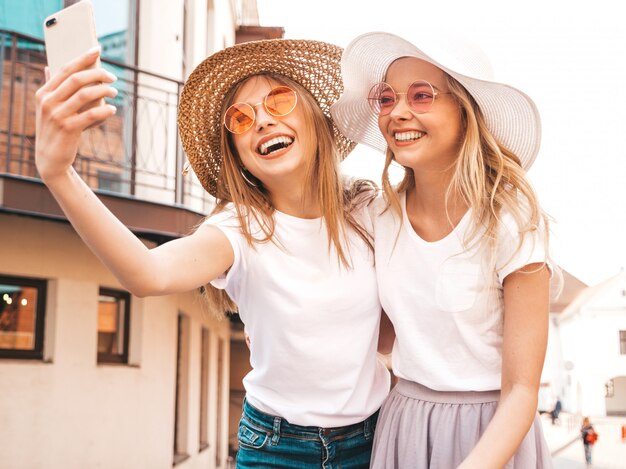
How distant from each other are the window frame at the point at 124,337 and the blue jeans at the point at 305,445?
6306 millimetres

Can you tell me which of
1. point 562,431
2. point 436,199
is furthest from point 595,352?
point 436,199

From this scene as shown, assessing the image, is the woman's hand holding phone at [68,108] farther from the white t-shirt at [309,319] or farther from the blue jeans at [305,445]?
the blue jeans at [305,445]

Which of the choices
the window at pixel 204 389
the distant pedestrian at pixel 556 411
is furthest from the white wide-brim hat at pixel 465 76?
the distant pedestrian at pixel 556 411

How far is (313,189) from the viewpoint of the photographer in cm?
272

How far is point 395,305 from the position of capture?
7.76ft

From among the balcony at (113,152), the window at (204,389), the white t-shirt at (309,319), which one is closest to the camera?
the white t-shirt at (309,319)

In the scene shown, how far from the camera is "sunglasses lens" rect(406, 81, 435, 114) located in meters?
2.28

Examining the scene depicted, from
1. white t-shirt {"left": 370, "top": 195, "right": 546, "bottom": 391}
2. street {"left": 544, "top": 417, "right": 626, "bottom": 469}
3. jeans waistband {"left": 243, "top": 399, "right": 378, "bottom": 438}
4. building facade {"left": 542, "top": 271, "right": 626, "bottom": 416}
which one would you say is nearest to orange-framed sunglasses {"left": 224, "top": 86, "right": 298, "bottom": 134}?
white t-shirt {"left": 370, "top": 195, "right": 546, "bottom": 391}

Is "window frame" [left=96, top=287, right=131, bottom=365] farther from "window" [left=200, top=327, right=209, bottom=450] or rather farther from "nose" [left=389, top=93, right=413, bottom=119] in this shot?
"nose" [left=389, top=93, right=413, bottom=119]

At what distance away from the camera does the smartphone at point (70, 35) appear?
1.61 metres

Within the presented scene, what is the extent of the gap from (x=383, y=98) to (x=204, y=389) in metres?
11.0

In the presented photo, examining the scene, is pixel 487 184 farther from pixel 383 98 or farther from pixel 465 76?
pixel 383 98

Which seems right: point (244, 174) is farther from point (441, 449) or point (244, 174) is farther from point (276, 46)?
point (441, 449)

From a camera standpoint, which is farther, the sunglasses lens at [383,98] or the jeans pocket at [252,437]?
the jeans pocket at [252,437]
